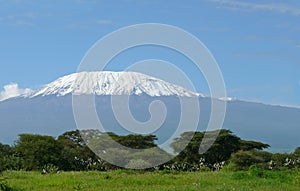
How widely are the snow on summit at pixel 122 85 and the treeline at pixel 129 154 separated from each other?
110 inches

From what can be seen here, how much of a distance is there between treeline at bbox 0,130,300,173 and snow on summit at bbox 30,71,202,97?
2796mm

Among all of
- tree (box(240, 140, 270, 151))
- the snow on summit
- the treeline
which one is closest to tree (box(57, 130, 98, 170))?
the treeline

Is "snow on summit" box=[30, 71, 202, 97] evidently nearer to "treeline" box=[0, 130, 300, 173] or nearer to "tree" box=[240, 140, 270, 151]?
"treeline" box=[0, 130, 300, 173]

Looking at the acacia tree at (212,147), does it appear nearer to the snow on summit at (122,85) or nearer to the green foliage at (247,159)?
the snow on summit at (122,85)

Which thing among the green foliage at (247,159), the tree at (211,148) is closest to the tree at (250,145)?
the tree at (211,148)

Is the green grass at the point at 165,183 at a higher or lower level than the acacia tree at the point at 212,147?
lower

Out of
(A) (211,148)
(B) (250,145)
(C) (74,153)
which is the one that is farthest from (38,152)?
(B) (250,145)

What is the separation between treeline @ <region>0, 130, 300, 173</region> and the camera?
28828mm

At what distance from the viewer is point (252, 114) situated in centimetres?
14125

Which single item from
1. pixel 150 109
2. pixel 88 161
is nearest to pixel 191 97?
pixel 150 109

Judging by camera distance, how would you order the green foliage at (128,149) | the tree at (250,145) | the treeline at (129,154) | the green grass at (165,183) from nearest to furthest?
the green grass at (165,183) → the treeline at (129,154) → the green foliage at (128,149) → the tree at (250,145)

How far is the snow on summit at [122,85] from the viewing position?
108 feet

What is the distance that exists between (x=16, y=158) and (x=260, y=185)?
15724 mm

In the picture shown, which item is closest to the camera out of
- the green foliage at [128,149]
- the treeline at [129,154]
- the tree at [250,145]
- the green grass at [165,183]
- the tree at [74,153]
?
the green grass at [165,183]
